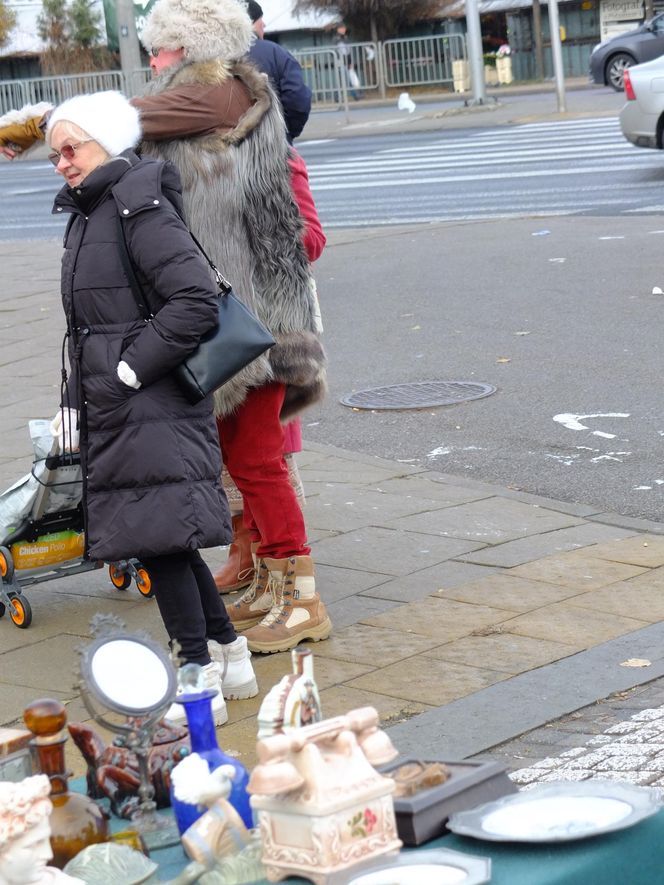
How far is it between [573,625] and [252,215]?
174 centimetres

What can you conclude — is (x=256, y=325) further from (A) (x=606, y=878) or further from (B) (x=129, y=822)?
(A) (x=606, y=878)

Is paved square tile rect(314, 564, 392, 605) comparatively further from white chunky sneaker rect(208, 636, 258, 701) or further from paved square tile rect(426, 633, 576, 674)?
white chunky sneaker rect(208, 636, 258, 701)

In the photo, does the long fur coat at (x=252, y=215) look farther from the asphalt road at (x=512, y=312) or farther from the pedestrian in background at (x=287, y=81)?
the asphalt road at (x=512, y=312)

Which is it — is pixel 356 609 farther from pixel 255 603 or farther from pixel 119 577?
pixel 119 577

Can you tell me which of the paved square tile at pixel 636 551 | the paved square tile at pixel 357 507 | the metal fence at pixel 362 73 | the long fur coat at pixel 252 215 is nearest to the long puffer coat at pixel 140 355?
the long fur coat at pixel 252 215

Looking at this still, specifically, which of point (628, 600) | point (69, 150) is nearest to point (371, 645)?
point (628, 600)

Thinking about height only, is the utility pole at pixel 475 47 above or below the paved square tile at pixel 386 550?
above

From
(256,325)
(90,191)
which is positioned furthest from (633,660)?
(90,191)

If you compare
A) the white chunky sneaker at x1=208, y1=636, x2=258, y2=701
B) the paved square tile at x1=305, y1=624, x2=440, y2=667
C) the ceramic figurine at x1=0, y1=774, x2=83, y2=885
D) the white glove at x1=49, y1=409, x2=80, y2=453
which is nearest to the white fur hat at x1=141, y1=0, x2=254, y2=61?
the white glove at x1=49, y1=409, x2=80, y2=453

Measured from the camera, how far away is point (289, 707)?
7.90 ft

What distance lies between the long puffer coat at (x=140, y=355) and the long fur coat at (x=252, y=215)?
0.52 m

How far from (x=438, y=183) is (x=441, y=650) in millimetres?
15568

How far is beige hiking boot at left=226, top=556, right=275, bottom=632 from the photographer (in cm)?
517

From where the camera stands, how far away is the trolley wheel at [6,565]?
5.32m
